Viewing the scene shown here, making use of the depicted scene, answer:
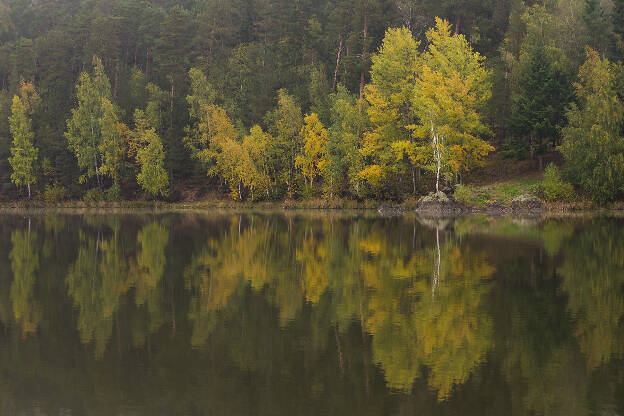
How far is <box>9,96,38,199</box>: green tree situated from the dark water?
6896 centimetres

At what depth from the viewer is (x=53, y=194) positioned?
89.4m

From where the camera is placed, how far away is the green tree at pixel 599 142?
53.7 m

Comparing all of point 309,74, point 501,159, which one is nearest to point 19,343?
point 501,159

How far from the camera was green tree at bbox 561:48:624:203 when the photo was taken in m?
53.7

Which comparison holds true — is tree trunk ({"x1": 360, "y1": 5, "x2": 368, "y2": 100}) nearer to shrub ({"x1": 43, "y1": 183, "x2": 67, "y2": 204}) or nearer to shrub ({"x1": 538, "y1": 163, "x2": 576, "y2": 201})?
shrub ({"x1": 538, "y1": 163, "x2": 576, "y2": 201})

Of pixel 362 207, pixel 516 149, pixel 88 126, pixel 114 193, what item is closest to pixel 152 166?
pixel 114 193

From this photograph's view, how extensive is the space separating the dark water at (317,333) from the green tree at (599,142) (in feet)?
92.7

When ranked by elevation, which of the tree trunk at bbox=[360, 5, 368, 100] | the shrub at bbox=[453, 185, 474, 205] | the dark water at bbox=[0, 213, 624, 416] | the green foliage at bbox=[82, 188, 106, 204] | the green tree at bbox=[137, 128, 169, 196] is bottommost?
the dark water at bbox=[0, 213, 624, 416]

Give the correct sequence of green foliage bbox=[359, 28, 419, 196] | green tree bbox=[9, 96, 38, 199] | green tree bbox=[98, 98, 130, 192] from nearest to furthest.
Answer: green foliage bbox=[359, 28, 419, 196] → green tree bbox=[98, 98, 130, 192] → green tree bbox=[9, 96, 38, 199]

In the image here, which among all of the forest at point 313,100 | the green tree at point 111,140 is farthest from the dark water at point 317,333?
the green tree at point 111,140

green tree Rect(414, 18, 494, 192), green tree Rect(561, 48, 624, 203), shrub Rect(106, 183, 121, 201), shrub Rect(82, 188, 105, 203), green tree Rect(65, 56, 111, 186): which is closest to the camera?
green tree Rect(561, 48, 624, 203)

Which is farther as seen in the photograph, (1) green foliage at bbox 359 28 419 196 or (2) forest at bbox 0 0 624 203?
(1) green foliage at bbox 359 28 419 196

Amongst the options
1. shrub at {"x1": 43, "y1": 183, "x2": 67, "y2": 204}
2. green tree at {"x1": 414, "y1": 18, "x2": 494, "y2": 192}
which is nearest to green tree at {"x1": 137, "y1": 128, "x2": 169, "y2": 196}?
shrub at {"x1": 43, "y1": 183, "x2": 67, "y2": 204}

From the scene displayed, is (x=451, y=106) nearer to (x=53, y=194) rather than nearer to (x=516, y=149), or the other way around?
(x=516, y=149)
